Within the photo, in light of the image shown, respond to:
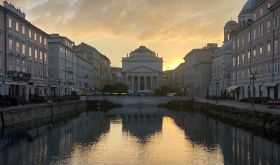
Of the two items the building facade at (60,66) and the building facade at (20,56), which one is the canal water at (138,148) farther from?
the building facade at (60,66)

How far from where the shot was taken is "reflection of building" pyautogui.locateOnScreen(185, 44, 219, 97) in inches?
5094

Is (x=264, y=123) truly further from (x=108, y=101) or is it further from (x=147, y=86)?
(x=147, y=86)

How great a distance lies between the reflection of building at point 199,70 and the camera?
12938 cm

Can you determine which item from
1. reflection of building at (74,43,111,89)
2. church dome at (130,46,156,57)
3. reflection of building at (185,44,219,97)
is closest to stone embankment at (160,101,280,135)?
reflection of building at (185,44,219,97)

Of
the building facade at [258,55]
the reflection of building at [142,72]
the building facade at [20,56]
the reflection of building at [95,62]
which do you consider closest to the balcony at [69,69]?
Answer: the building facade at [20,56]

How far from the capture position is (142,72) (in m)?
174

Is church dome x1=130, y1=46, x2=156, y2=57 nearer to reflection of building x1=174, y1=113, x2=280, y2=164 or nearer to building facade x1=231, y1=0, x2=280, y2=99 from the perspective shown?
building facade x1=231, y1=0, x2=280, y2=99

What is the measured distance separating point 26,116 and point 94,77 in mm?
106337

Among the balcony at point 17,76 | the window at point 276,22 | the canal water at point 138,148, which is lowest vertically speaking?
the canal water at point 138,148

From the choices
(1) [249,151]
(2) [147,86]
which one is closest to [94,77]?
(2) [147,86]

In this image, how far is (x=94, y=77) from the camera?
6009 inches

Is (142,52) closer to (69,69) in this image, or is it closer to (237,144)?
(69,69)

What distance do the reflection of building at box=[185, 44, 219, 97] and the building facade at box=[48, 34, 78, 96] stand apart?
39.0 metres

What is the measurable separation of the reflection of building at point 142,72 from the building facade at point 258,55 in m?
91.0
